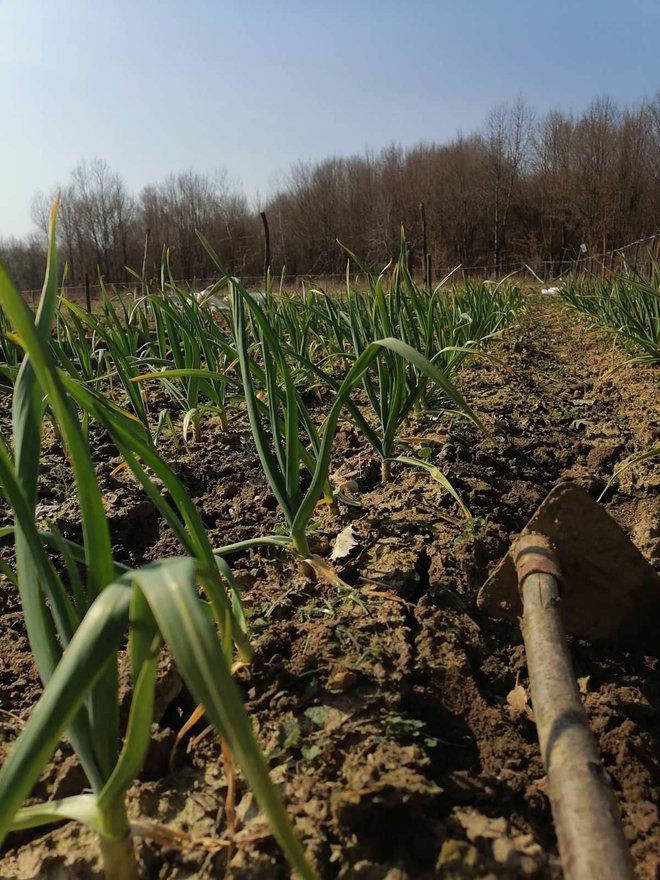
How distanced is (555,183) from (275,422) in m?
32.5

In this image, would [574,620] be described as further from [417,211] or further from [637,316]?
[417,211]

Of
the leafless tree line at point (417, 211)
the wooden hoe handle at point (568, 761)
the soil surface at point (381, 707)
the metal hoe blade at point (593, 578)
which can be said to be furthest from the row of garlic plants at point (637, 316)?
the leafless tree line at point (417, 211)

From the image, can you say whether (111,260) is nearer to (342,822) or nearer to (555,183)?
(555,183)

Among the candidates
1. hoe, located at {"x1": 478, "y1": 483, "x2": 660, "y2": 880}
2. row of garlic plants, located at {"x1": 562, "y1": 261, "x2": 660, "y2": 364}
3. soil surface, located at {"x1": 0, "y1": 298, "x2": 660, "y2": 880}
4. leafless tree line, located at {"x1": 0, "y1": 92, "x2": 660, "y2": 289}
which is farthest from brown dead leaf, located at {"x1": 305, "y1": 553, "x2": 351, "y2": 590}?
leafless tree line, located at {"x1": 0, "y1": 92, "x2": 660, "y2": 289}

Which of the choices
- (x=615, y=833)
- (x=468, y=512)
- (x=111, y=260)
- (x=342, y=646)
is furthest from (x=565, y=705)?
(x=111, y=260)

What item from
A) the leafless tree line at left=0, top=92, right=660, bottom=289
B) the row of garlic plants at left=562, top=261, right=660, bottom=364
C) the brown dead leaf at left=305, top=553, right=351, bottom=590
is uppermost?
the leafless tree line at left=0, top=92, right=660, bottom=289

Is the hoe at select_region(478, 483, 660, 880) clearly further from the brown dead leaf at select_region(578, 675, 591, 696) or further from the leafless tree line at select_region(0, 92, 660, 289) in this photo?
the leafless tree line at select_region(0, 92, 660, 289)

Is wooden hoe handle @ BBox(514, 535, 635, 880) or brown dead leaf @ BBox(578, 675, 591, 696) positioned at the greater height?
wooden hoe handle @ BBox(514, 535, 635, 880)

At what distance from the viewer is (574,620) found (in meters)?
1.06

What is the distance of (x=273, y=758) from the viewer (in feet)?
2.55

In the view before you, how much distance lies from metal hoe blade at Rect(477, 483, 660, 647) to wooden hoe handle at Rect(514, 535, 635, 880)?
17 centimetres

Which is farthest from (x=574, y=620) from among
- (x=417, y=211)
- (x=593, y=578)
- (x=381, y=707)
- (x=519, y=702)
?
(x=417, y=211)

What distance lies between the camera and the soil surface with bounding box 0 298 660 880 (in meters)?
0.67

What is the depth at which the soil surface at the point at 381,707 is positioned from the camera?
67 centimetres
